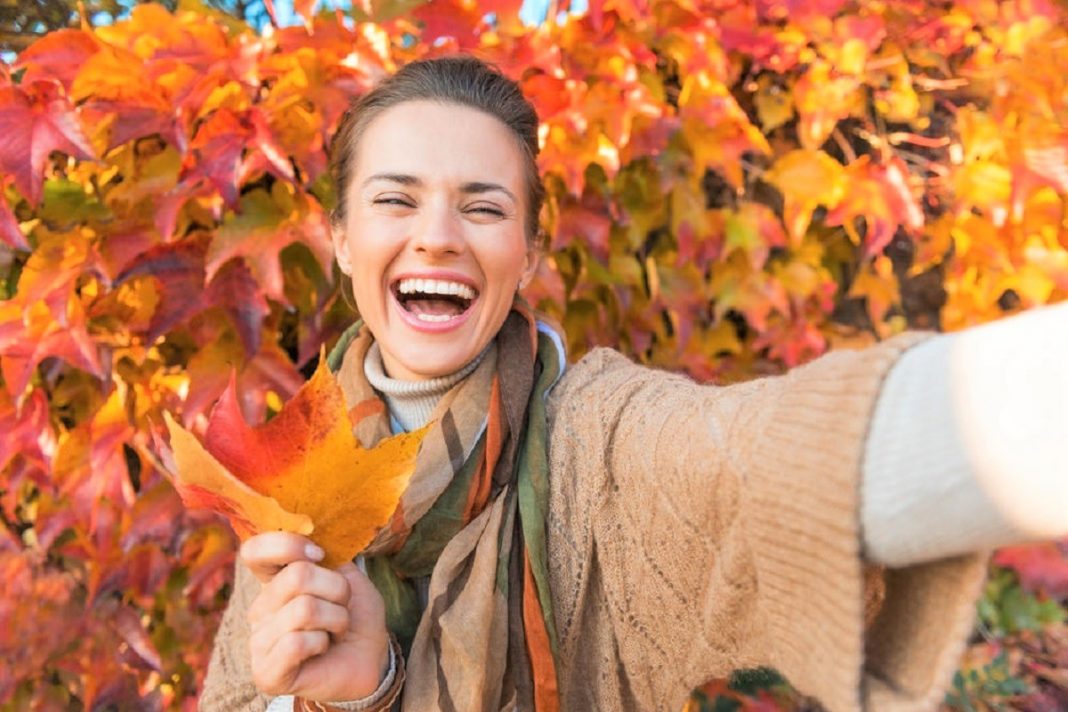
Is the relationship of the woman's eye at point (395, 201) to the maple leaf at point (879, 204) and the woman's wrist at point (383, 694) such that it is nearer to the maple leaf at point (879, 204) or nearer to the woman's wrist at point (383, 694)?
the woman's wrist at point (383, 694)

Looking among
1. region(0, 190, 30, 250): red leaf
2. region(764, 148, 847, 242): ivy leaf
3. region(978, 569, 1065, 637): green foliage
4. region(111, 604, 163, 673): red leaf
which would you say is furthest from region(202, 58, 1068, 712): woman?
region(978, 569, 1065, 637): green foliage

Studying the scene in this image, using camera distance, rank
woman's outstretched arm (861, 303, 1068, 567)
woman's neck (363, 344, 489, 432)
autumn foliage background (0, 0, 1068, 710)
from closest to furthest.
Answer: woman's outstretched arm (861, 303, 1068, 567) → woman's neck (363, 344, 489, 432) → autumn foliage background (0, 0, 1068, 710)

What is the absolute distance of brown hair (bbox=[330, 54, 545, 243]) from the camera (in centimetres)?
103

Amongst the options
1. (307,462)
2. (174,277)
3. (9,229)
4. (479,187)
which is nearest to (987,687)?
(479,187)

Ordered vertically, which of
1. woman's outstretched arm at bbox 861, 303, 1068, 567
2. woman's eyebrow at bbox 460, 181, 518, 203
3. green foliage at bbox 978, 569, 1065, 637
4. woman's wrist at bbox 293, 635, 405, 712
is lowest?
green foliage at bbox 978, 569, 1065, 637

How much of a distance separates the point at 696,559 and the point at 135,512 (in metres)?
1.02

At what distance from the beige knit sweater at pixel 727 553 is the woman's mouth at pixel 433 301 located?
0.55 ft

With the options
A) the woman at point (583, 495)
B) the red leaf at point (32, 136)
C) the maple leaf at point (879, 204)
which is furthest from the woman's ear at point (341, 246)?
the maple leaf at point (879, 204)

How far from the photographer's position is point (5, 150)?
105cm

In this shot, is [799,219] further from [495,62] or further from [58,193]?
[58,193]

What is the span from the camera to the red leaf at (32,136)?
41.4 inches

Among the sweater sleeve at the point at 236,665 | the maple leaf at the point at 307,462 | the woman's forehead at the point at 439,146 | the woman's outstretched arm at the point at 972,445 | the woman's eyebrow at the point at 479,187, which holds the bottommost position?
the sweater sleeve at the point at 236,665

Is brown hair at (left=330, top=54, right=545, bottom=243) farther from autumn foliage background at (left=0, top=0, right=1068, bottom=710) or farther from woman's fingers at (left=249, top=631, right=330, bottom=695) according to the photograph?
woman's fingers at (left=249, top=631, right=330, bottom=695)

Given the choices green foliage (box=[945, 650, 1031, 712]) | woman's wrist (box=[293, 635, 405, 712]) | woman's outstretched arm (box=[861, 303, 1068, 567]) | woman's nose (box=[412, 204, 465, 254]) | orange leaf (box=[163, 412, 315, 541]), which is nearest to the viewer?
woman's outstretched arm (box=[861, 303, 1068, 567])
